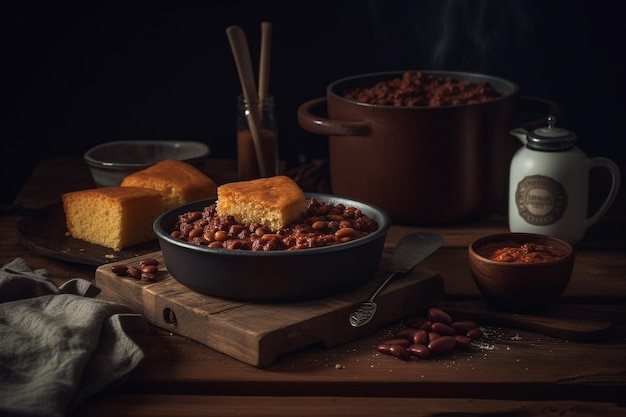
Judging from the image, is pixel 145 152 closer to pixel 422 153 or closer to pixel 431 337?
pixel 422 153

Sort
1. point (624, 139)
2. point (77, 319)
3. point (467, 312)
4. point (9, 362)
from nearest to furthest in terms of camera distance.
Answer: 1. point (9, 362)
2. point (77, 319)
3. point (467, 312)
4. point (624, 139)

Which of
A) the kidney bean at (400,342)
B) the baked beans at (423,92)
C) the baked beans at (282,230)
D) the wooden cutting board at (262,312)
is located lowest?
the kidney bean at (400,342)

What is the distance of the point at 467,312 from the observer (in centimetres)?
180

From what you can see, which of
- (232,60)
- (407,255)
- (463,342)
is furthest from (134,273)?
(232,60)

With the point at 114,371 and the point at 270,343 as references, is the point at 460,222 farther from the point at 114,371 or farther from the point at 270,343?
the point at 114,371

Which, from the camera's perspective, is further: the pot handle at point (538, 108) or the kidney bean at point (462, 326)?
the pot handle at point (538, 108)

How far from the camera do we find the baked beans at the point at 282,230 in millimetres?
1732

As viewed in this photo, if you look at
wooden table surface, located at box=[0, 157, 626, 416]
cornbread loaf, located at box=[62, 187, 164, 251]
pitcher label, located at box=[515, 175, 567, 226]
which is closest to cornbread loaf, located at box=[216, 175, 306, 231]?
wooden table surface, located at box=[0, 157, 626, 416]

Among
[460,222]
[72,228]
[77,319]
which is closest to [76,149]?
[72,228]

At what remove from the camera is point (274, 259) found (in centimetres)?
167

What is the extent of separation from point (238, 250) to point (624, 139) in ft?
5.18

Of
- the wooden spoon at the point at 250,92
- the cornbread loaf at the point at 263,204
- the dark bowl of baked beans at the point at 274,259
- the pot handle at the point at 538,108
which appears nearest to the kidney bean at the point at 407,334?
the dark bowl of baked beans at the point at 274,259

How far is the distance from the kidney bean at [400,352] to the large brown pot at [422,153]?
70 centimetres

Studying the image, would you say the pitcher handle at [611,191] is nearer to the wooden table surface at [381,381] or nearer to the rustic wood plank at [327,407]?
the wooden table surface at [381,381]
